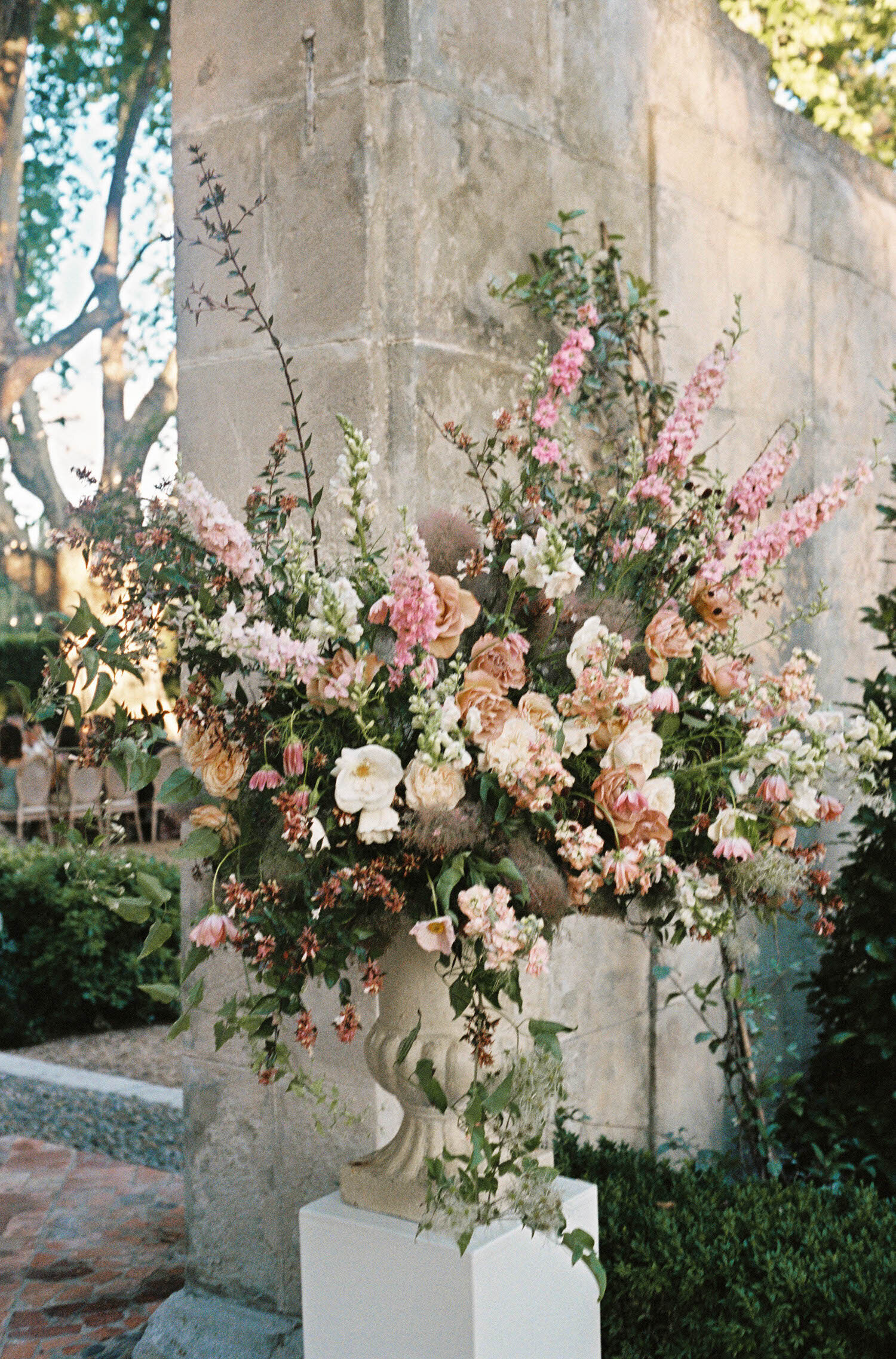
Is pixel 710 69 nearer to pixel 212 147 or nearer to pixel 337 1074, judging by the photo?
pixel 212 147

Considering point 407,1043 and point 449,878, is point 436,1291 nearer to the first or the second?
point 407,1043

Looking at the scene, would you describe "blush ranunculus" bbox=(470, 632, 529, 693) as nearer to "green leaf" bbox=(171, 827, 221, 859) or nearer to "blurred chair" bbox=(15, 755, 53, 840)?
"green leaf" bbox=(171, 827, 221, 859)

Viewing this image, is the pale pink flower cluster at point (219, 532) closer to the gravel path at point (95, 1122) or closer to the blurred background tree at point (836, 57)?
the gravel path at point (95, 1122)

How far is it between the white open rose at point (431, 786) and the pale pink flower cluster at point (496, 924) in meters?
0.12

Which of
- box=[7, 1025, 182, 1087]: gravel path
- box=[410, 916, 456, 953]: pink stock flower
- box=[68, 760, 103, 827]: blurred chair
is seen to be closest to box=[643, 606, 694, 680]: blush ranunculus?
box=[410, 916, 456, 953]: pink stock flower

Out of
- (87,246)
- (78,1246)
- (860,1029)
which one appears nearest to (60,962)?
(78,1246)

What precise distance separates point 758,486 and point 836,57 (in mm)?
7848

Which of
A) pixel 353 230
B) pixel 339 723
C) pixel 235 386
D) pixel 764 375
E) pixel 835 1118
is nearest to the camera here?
pixel 339 723

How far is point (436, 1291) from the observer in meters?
1.88

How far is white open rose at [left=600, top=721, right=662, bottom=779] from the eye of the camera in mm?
1743

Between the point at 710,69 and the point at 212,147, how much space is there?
164 cm

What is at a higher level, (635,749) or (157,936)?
(635,749)

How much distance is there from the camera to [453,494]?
9.07 ft

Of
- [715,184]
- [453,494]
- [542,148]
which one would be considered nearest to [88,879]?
[453,494]
